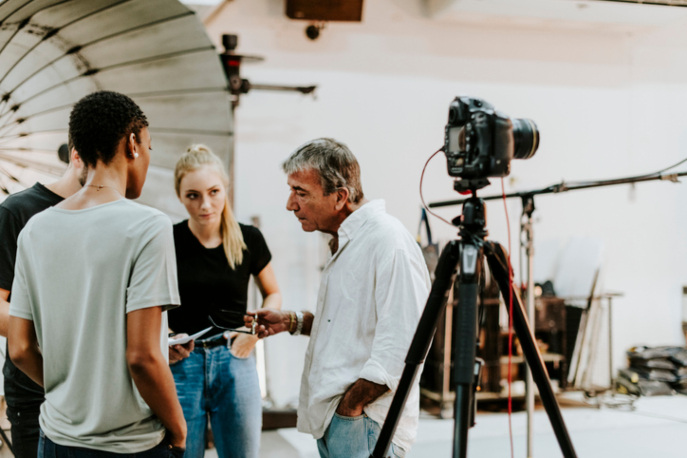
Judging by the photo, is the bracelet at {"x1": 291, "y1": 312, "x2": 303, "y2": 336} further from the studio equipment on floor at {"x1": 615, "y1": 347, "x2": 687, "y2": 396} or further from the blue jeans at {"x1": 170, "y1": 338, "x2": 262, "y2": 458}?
the studio equipment on floor at {"x1": 615, "y1": 347, "x2": 687, "y2": 396}

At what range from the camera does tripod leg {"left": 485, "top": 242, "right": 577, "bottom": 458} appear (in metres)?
0.90

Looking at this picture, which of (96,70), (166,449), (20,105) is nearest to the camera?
(166,449)

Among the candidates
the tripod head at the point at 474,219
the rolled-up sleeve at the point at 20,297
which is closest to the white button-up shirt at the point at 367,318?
the tripod head at the point at 474,219

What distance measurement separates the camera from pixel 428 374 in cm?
363

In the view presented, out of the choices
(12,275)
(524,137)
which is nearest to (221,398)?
(12,275)

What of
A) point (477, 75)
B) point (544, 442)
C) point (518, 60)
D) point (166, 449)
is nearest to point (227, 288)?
point (166, 449)

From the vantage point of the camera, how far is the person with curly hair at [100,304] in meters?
0.96

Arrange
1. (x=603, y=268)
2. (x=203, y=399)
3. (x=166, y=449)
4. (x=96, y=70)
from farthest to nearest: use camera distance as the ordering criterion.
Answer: (x=603, y=268) → (x=96, y=70) → (x=203, y=399) → (x=166, y=449)

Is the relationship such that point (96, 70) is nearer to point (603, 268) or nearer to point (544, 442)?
point (544, 442)

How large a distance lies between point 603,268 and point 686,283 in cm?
118

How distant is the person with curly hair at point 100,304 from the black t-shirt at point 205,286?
66cm

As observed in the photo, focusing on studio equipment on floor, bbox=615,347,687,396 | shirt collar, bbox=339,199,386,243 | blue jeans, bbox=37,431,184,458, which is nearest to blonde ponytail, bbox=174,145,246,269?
shirt collar, bbox=339,199,386,243

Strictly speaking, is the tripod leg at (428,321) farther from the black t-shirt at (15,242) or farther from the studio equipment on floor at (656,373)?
the studio equipment on floor at (656,373)

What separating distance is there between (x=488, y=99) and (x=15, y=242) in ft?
11.2
